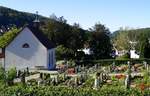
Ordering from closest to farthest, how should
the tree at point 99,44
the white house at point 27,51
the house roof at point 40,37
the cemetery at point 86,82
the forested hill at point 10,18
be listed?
the cemetery at point 86,82, the white house at point 27,51, the house roof at point 40,37, the tree at point 99,44, the forested hill at point 10,18

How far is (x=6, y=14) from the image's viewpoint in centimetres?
15675

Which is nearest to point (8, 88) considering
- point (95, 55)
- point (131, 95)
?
point (131, 95)

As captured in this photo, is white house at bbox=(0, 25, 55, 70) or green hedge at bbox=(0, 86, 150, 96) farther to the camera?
white house at bbox=(0, 25, 55, 70)

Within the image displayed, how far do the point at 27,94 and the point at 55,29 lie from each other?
174 feet

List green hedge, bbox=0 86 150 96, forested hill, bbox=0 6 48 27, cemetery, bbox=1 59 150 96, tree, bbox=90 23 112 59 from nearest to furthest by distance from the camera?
green hedge, bbox=0 86 150 96
cemetery, bbox=1 59 150 96
tree, bbox=90 23 112 59
forested hill, bbox=0 6 48 27

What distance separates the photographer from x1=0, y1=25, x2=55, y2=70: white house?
59562 mm

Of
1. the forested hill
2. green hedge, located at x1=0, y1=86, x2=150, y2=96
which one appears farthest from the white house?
the forested hill

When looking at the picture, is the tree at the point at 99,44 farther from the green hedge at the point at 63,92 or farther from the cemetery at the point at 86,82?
the green hedge at the point at 63,92

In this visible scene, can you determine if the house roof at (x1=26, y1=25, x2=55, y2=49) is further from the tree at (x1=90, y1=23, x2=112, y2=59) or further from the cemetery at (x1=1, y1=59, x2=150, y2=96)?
the tree at (x1=90, y1=23, x2=112, y2=59)

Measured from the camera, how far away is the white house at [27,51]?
59.6 m

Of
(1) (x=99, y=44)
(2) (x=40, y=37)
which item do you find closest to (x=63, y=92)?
(2) (x=40, y=37)

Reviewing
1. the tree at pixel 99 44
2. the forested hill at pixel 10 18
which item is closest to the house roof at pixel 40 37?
the tree at pixel 99 44

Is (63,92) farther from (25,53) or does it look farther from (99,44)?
(99,44)

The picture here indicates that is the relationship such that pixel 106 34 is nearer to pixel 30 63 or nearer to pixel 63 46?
pixel 63 46
